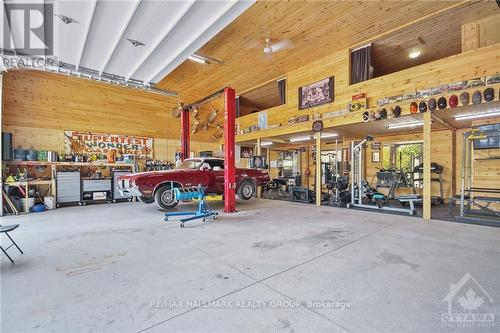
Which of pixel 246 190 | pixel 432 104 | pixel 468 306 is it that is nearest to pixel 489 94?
pixel 432 104

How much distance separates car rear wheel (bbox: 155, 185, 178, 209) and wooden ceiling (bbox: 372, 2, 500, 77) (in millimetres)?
7206

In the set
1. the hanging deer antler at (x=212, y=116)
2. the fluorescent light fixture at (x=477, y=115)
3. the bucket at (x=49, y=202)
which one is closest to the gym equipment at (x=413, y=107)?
the fluorescent light fixture at (x=477, y=115)

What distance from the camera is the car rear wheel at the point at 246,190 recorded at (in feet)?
26.7

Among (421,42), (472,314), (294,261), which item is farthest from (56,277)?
(421,42)

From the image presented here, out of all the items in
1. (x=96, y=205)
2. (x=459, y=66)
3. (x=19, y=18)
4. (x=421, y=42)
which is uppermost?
(x=421, y=42)

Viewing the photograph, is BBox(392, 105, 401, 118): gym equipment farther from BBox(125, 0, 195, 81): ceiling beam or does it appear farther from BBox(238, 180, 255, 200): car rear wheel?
BBox(125, 0, 195, 81): ceiling beam

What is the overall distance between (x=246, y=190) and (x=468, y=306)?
6717 mm

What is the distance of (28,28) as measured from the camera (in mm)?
4867

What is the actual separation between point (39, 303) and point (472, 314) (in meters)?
3.46

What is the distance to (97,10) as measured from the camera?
4.45 meters

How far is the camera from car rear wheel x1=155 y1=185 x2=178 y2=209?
6258mm

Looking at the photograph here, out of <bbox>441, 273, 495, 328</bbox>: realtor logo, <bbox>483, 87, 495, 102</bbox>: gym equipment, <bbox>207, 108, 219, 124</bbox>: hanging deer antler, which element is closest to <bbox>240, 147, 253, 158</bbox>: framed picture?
<bbox>207, 108, 219, 124</bbox>: hanging deer antler

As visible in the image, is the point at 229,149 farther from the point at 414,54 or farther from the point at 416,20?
the point at 414,54

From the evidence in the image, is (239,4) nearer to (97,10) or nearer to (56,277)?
(97,10)
